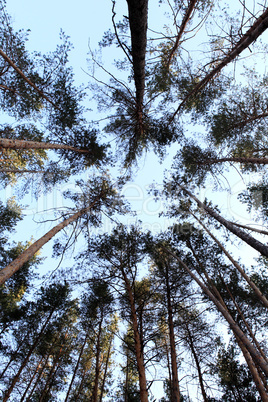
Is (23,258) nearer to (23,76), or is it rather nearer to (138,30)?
(138,30)

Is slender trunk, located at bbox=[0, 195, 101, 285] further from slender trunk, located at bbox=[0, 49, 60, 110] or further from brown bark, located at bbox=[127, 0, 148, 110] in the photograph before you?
brown bark, located at bbox=[127, 0, 148, 110]

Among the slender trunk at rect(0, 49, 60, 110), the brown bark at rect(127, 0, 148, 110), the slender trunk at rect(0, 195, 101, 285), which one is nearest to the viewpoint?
the brown bark at rect(127, 0, 148, 110)

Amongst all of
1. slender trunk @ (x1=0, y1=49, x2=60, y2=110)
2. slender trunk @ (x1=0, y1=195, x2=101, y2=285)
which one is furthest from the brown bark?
slender trunk @ (x1=0, y1=195, x2=101, y2=285)

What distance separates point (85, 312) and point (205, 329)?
19.5 feet

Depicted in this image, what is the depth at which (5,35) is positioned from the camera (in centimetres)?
573

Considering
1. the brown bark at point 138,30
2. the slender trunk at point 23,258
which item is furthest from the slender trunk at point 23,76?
the slender trunk at point 23,258

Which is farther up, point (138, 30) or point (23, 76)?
point (23, 76)

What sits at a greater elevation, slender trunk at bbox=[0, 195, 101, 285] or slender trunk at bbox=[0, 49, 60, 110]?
slender trunk at bbox=[0, 49, 60, 110]

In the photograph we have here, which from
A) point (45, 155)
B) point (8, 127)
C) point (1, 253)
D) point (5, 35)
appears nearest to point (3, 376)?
point (1, 253)

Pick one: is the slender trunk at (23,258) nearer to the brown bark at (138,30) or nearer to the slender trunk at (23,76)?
the slender trunk at (23,76)

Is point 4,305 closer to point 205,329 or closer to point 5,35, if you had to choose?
point 205,329

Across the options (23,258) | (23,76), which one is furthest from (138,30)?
(23,258)

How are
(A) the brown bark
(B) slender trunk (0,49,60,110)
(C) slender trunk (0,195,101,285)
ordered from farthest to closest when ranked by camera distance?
(B) slender trunk (0,49,60,110) → (C) slender trunk (0,195,101,285) → (A) the brown bark

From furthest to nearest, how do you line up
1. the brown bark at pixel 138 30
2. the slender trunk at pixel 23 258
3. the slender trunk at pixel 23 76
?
the slender trunk at pixel 23 76, the slender trunk at pixel 23 258, the brown bark at pixel 138 30
